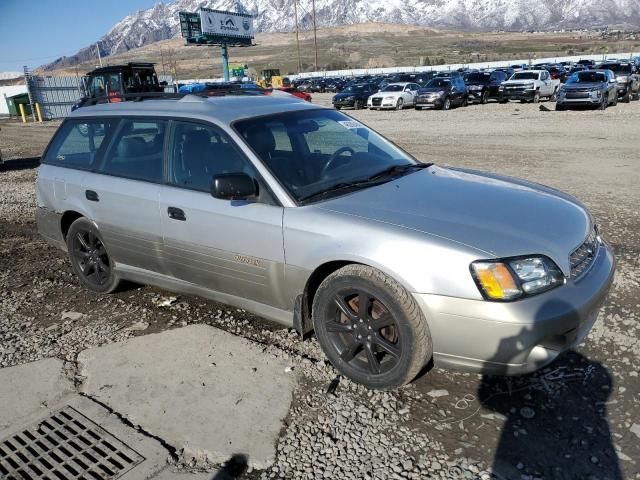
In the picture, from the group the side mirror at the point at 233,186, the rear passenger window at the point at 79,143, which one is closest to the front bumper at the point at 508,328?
the side mirror at the point at 233,186

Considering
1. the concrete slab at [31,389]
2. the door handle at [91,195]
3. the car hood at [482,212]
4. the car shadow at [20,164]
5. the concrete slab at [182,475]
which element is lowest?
the car shadow at [20,164]

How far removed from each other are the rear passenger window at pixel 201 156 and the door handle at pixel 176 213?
0.60ft

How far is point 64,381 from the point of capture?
350 centimetres

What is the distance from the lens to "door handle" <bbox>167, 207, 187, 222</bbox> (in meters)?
3.80

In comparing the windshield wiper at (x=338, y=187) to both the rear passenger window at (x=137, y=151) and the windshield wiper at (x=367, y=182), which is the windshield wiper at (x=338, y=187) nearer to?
the windshield wiper at (x=367, y=182)

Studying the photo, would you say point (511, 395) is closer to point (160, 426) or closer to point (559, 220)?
point (559, 220)

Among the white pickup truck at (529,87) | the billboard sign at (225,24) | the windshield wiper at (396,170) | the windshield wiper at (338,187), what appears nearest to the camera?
the windshield wiper at (338,187)

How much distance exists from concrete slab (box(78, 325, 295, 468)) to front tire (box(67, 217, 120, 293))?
959 mm

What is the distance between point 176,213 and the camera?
12.6 ft

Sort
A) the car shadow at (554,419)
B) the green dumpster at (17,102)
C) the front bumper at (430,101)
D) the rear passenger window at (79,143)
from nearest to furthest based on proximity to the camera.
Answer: the car shadow at (554,419) < the rear passenger window at (79,143) < the front bumper at (430,101) < the green dumpster at (17,102)

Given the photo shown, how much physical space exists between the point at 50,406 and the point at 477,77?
93.1 feet

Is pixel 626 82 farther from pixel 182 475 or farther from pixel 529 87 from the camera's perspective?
pixel 182 475

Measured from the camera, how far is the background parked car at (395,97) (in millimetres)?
26969

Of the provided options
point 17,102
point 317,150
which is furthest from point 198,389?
point 17,102
